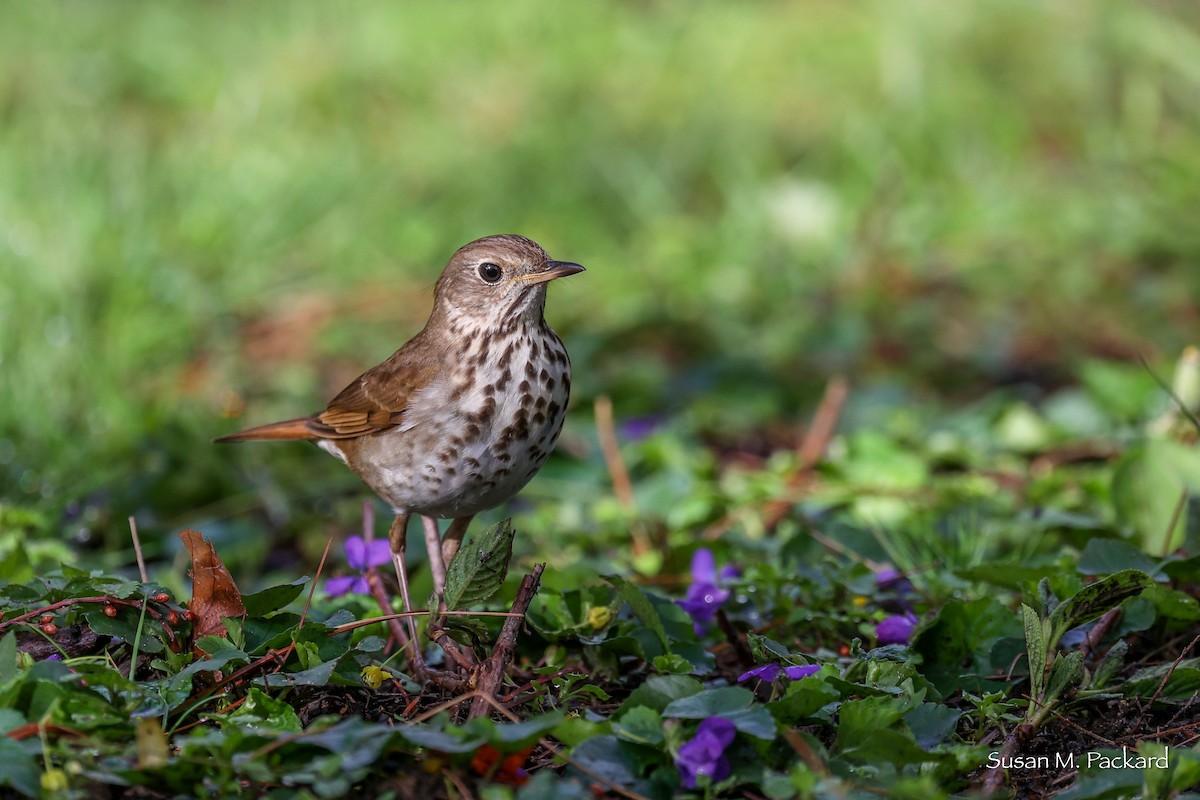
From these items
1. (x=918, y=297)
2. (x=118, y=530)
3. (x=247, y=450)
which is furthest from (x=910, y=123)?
(x=118, y=530)

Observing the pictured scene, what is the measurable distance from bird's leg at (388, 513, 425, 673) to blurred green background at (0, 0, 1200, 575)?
44.9 inches

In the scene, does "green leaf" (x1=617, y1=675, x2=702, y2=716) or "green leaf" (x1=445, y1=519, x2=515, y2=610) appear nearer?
"green leaf" (x1=617, y1=675, x2=702, y2=716)

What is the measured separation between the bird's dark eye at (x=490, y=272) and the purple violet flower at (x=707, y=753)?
1678 mm

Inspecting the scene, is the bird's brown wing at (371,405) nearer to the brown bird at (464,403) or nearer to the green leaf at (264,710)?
the brown bird at (464,403)

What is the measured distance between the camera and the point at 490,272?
3877mm

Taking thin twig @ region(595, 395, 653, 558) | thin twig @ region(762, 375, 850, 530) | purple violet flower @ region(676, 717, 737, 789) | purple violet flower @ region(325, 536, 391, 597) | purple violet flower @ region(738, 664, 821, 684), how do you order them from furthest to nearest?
thin twig @ region(762, 375, 850, 530), thin twig @ region(595, 395, 653, 558), purple violet flower @ region(325, 536, 391, 597), purple violet flower @ region(738, 664, 821, 684), purple violet flower @ region(676, 717, 737, 789)

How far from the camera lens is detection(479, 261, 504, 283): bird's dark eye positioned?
387 centimetres

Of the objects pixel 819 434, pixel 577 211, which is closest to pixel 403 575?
pixel 819 434

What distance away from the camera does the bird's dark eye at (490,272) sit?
12.7 ft

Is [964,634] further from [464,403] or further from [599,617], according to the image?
[464,403]

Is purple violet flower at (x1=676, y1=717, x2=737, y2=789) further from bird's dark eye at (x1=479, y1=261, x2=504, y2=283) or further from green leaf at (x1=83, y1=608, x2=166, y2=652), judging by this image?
bird's dark eye at (x1=479, y1=261, x2=504, y2=283)

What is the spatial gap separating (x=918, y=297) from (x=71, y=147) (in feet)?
→ 15.7

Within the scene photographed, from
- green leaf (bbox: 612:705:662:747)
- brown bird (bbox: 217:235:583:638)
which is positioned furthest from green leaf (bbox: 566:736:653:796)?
brown bird (bbox: 217:235:583:638)

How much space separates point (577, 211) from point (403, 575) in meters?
4.88
